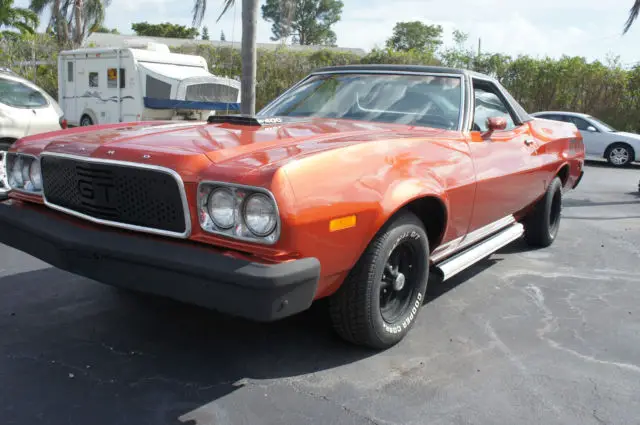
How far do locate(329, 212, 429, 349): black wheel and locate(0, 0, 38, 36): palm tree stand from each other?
1121 inches

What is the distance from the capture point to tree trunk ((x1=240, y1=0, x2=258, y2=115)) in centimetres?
826

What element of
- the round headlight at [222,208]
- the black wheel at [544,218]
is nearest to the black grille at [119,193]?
the round headlight at [222,208]

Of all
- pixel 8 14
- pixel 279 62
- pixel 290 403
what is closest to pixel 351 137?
pixel 290 403

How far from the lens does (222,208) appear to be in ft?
8.17

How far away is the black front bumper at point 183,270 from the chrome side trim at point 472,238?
4.63ft

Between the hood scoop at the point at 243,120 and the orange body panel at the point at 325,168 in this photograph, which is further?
the hood scoop at the point at 243,120

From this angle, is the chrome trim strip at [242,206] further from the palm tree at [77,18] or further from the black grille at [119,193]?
the palm tree at [77,18]

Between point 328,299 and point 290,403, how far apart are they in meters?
0.57

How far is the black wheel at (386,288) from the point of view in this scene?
9.30ft

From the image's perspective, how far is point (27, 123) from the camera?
7707mm

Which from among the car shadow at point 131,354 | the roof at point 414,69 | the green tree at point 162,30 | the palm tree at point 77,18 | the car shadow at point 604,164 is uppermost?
the green tree at point 162,30

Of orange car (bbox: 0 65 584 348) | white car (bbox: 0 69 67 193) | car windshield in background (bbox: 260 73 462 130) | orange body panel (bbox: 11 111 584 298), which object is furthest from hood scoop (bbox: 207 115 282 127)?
white car (bbox: 0 69 67 193)

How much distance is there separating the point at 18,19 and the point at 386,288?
32.6 meters

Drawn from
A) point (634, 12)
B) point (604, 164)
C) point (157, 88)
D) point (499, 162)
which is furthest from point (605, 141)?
point (499, 162)
